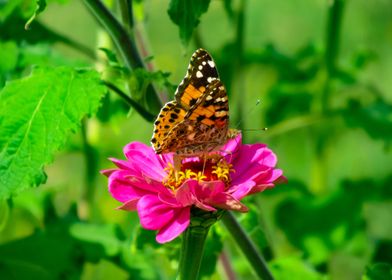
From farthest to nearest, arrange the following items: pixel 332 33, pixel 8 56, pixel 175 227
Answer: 1. pixel 332 33
2. pixel 8 56
3. pixel 175 227

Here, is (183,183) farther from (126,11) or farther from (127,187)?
(126,11)

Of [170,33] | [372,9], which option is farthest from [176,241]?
[170,33]

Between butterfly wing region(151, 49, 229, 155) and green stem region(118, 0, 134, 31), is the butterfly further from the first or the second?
green stem region(118, 0, 134, 31)

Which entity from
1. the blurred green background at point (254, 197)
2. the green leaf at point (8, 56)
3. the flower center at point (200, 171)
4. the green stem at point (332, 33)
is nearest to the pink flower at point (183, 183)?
the flower center at point (200, 171)

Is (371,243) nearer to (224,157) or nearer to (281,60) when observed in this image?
(281,60)

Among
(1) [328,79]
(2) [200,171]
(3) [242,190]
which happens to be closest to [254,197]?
(1) [328,79]

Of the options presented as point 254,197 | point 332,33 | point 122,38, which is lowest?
point 254,197
